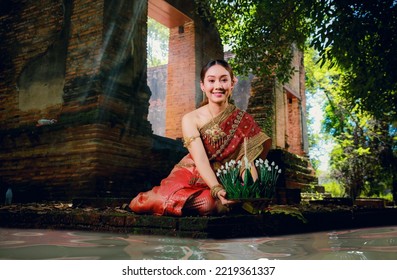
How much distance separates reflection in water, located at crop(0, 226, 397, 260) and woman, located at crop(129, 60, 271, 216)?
0.99ft

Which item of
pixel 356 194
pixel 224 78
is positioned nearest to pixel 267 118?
pixel 356 194

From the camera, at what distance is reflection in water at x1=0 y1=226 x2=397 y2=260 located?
5.57ft

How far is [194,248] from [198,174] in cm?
83

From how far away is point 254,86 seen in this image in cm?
1130

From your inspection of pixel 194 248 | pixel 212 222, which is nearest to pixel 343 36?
pixel 212 222

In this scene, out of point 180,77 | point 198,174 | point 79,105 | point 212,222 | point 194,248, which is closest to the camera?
point 194,248

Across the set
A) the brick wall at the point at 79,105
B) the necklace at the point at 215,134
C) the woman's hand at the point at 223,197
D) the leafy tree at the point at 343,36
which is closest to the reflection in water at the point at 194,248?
the woman's hand at the point at 223,197

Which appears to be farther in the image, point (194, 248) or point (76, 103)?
point (76, 103)

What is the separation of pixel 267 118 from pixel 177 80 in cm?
305

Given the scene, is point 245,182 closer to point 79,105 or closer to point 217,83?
point 217,83

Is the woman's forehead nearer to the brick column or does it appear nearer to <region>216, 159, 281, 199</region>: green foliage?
<region>216, 159, 281, 199</region>: green foliage

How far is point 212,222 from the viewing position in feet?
7.24

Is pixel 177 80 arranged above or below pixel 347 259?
above

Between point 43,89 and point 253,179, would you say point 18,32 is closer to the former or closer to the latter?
point 43,89
